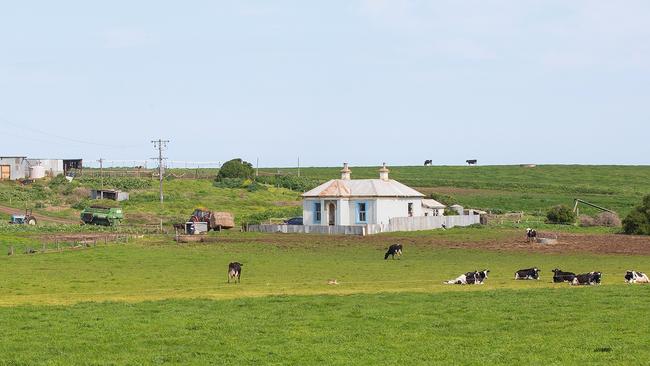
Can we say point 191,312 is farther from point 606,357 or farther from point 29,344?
point 606,357

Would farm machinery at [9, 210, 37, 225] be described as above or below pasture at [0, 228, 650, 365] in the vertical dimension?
above

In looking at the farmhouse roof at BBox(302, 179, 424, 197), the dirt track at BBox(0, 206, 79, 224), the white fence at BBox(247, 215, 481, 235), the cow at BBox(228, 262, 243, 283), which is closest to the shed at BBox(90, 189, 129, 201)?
the dirt track at BBox(0, 206, 79, 224)

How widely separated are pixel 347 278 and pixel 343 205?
48.0 metres

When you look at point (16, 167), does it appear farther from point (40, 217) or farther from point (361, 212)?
point (361, 212)

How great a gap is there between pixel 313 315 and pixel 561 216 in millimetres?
74060

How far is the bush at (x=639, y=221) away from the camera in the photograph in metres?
81.5

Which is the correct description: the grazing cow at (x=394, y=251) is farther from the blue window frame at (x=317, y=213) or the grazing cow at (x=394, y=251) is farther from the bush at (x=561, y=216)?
the bush at (x=561, y=216)

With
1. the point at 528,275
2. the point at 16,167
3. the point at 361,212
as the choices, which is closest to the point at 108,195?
the point at 16,167

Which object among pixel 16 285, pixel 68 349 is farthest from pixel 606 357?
pixel 16 285

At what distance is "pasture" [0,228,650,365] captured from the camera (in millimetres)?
23781

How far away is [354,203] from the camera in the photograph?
9419 cm

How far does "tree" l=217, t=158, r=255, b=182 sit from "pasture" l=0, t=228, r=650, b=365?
96.6m

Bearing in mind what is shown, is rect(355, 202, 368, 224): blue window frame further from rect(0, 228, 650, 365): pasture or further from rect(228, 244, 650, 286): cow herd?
rect(228, 244, 650, 286): cow herd

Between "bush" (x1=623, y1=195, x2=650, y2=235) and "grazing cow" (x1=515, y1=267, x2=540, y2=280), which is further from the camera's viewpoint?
"bush" (x1=623, y1=195, x2=650, y2=235)
